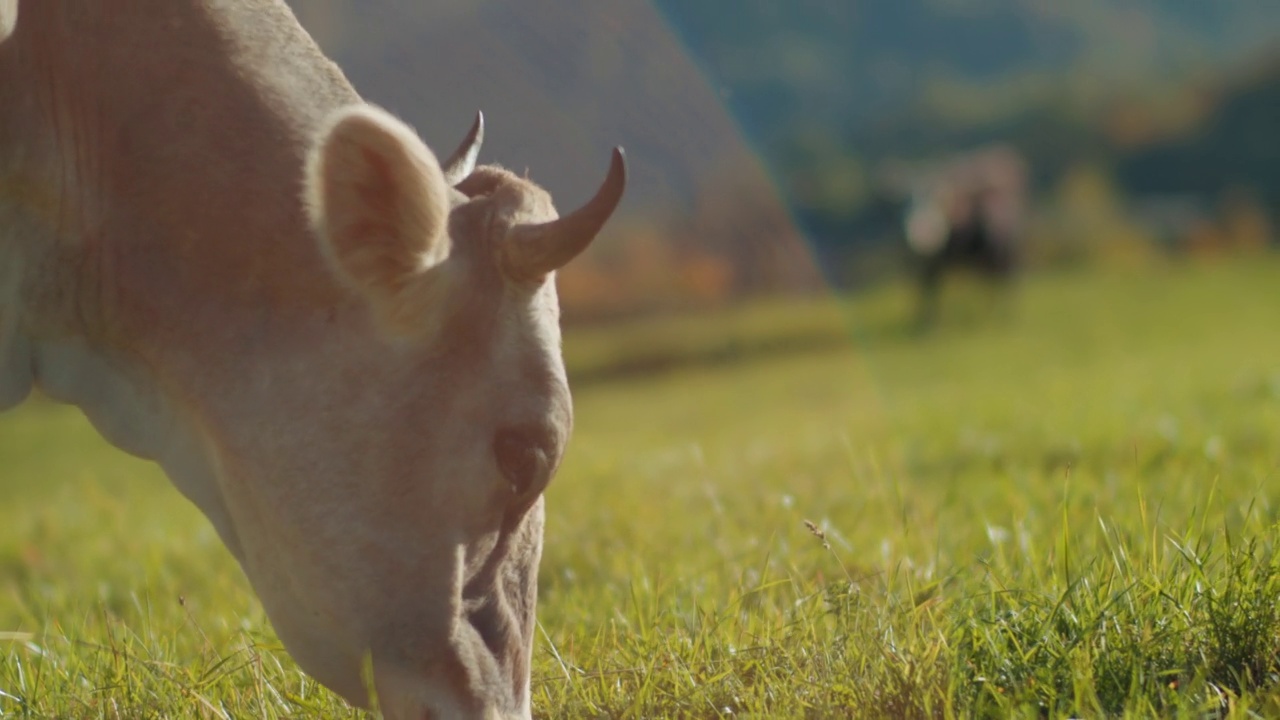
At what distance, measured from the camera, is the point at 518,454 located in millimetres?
2512

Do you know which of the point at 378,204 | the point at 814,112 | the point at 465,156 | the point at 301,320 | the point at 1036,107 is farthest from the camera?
the point at 814,112

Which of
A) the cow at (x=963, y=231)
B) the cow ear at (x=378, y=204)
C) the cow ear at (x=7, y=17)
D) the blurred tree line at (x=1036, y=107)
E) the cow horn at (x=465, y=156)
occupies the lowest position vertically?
the blurred tree line at (x=1036, y=107)

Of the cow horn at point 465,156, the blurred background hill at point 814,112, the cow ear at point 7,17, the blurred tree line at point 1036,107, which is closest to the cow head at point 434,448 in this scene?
the cow horn at point 465,156

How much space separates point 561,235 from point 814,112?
60851mm

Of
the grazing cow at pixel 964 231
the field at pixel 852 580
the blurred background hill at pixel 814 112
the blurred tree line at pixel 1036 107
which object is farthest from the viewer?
the blurred tree line at pixel 1036 107

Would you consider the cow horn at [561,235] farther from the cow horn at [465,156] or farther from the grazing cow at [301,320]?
the cow horn at [465,156]

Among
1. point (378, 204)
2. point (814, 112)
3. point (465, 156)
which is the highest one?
point (378, 204)

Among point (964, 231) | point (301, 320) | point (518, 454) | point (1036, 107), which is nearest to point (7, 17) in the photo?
point (301, 320)

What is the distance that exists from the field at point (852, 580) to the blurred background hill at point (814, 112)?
43.8 inches

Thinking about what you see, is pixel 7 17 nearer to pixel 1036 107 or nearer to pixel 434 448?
pixel 434 448

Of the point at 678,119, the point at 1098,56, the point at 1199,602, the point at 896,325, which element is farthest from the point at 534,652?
the point at 1098,56

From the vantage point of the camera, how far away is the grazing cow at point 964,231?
26.5m

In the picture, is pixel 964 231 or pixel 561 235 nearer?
pixel 561 235

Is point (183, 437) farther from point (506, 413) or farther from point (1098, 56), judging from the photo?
point (1098, 56)
